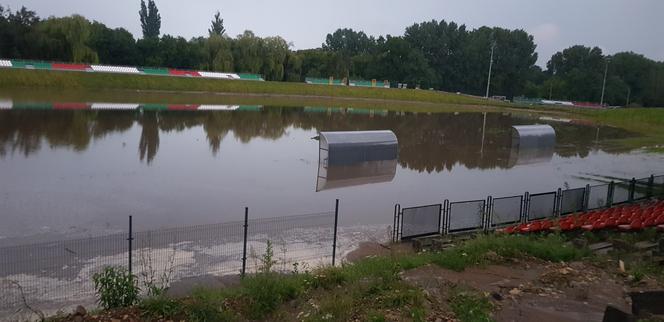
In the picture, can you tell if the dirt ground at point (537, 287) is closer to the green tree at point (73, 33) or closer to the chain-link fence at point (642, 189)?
the chain-link fence at point (642, 189)

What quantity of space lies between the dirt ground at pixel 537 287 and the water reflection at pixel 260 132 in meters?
16.5

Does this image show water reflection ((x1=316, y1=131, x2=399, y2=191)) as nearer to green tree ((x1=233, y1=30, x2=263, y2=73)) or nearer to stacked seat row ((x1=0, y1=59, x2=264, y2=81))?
stacked seat row ((x1=0, y1=59, x2=264, y2=81))

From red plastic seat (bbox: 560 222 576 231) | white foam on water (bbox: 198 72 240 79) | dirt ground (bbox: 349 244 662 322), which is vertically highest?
white foam on water (bbox: 198 72 240 79)

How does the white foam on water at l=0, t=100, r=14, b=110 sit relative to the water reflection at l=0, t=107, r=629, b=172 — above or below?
above

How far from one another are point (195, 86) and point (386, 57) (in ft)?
193

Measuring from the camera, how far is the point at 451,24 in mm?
149125

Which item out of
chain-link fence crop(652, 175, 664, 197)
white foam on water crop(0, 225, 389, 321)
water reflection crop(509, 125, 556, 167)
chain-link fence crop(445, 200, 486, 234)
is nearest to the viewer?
white foam on water crop(0, 225, 389, 321)

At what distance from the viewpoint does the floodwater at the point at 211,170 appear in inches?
626

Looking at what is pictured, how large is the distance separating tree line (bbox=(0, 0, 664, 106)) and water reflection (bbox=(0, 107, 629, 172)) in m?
44.2

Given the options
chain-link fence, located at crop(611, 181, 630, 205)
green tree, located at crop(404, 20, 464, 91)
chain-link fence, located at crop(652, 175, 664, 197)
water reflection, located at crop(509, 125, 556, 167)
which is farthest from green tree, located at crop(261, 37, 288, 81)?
chain-link fence, located at crop(611, 181, 630, 205)

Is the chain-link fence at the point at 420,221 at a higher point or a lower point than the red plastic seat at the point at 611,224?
lower

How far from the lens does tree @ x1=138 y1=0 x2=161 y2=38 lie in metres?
173

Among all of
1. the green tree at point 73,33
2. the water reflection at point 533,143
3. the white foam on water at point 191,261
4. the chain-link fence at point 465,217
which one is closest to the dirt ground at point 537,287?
the white foam on water at point 191,261

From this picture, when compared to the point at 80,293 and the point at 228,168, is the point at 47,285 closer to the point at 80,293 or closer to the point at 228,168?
the point at 80,293
